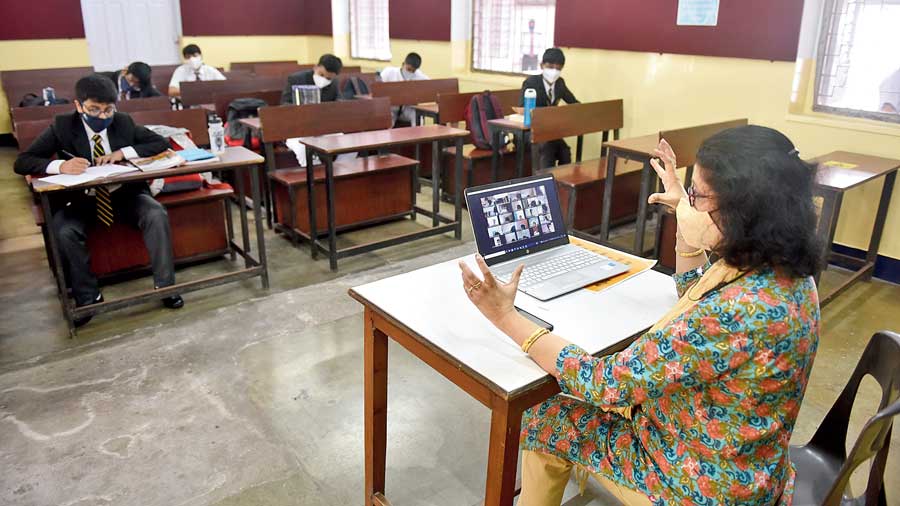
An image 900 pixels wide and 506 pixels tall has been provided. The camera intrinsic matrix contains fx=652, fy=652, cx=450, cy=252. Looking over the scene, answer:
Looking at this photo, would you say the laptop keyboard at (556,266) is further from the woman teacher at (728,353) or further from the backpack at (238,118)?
the backpack at (238,118)

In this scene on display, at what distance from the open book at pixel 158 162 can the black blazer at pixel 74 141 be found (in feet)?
0.28

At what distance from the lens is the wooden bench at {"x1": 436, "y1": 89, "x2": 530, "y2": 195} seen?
508cm

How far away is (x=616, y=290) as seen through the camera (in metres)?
1.73

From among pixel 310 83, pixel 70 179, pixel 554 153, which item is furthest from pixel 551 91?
pixel 70 179

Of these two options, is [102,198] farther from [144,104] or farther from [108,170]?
[144,104]

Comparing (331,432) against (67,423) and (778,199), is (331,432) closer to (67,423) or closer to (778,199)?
(67,423)

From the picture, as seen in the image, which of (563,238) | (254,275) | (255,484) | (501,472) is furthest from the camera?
(254,275)

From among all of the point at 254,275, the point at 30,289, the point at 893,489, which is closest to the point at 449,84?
the point at 254,275

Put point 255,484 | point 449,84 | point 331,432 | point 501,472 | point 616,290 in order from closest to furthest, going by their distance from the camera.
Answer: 1. point 501,472
2. point 616,290
3. point 255,484
4. point 331,432
5. point 449,84

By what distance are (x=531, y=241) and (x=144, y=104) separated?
12.7ft

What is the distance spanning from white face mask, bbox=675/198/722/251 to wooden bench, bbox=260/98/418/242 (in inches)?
113

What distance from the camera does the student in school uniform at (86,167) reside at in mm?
3150

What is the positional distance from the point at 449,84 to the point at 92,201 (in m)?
3.72

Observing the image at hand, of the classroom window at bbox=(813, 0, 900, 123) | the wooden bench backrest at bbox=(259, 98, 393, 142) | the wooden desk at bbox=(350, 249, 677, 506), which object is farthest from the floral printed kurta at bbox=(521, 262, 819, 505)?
the classroom window at bbox=(813, 0, 900, 123)
